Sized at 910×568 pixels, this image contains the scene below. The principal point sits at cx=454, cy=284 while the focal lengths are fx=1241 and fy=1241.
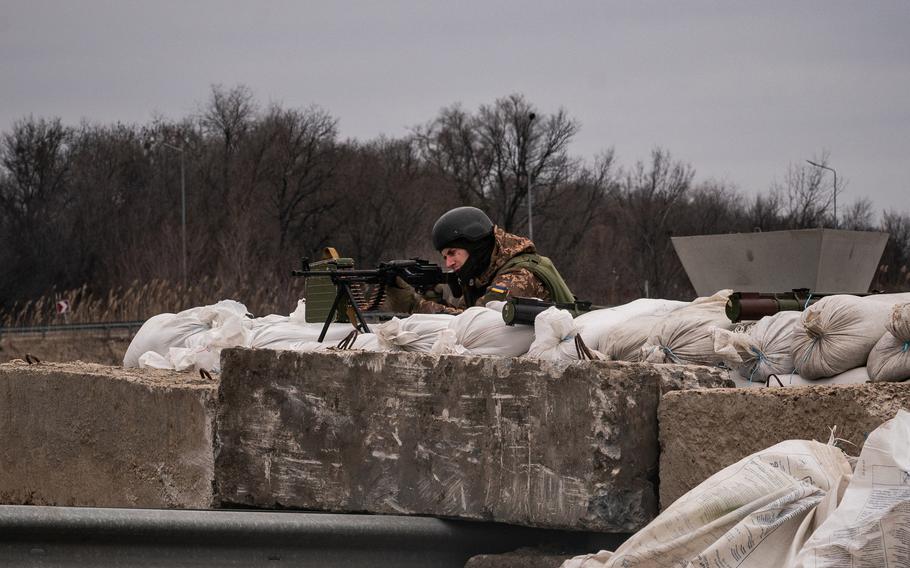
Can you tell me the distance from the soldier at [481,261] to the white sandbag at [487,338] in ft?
5.90

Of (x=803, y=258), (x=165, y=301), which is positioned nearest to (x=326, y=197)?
(x=165, y=301)

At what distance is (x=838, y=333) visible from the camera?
15.3ft

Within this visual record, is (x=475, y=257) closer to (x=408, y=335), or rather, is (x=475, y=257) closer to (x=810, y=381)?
(x=408, y=335)

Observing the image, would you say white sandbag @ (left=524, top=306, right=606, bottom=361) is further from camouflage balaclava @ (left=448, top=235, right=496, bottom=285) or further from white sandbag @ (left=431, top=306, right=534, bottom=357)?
camouflage balaclava @ (left=448, top=235, right=496, bottom=285)

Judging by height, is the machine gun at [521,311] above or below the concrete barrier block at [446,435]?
above

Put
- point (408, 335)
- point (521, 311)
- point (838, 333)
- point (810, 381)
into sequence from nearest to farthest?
point (838, 333), point (810, 381), point (521, 311), point (408, 335)

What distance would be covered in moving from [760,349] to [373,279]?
8.10 ft

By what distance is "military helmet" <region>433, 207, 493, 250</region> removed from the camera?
23.7ft

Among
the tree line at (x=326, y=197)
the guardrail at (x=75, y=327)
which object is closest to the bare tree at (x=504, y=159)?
the tree line at (x=326, y=197)

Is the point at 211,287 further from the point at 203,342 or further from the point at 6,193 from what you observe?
the point at 203,342

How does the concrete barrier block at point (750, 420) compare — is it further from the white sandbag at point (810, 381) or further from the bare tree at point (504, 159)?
the bare tree at point (504, 159)

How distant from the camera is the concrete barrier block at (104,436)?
17.7 feet

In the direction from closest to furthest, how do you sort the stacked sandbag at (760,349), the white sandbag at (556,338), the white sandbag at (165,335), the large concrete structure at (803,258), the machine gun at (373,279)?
1. the white sandbag at (556,338)
2. the stacked sandbag at (760,349)
3. the machine gun at (373,279)
4. the white sandbag at (165,335)
5. the large concrete structure at (803,258)

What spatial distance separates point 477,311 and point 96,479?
2175 millimetres
